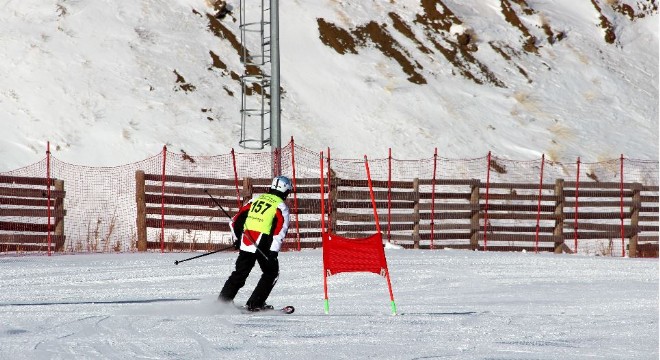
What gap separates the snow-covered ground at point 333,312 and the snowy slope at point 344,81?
15.9m

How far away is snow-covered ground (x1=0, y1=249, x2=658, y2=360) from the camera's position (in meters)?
9.62

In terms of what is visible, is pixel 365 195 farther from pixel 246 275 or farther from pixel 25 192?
pixel 246 275

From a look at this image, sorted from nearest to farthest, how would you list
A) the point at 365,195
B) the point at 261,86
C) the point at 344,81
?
the point at 365,195 < the point at 261,86 < the point at 344,81

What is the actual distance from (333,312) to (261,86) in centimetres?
1805

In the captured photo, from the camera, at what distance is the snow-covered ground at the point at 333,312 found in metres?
9.62

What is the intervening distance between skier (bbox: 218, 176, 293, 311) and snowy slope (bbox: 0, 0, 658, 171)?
2082 cm

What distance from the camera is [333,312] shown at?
12719mm

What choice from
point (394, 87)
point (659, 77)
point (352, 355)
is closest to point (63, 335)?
point (352, 355)

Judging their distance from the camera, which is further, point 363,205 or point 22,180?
point 363,205

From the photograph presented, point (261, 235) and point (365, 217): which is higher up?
point (261, 235)

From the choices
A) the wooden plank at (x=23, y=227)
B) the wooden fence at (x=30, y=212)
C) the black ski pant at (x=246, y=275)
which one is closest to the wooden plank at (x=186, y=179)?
the wooden fence at (x=30, y=212)

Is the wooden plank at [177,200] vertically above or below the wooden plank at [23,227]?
above

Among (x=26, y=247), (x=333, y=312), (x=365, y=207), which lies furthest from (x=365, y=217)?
(x=333, y=312)

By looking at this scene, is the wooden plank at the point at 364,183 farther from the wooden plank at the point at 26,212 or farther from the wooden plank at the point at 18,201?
the wooden plank at the point at 18,201
